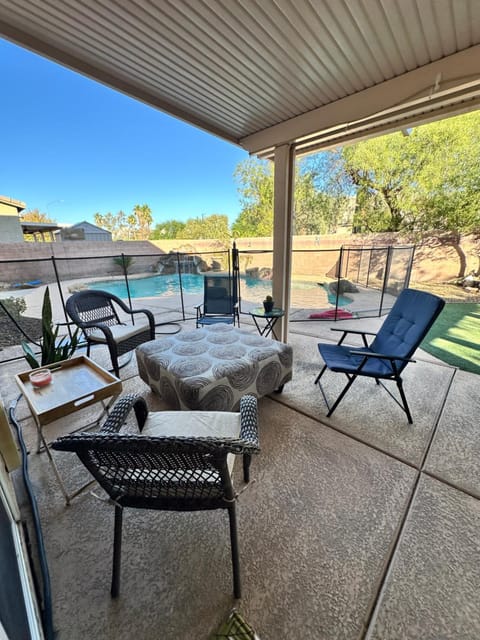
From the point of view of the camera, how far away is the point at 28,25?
165cm

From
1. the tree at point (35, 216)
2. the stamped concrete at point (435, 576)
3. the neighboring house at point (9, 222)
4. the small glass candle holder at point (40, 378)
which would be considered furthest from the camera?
the tree at point (35, 216)

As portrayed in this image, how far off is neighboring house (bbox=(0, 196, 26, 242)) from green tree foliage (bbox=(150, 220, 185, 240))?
15.6 metres

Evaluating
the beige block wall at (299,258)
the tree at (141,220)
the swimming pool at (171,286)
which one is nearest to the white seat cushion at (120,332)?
the beige block wall at (299,258)

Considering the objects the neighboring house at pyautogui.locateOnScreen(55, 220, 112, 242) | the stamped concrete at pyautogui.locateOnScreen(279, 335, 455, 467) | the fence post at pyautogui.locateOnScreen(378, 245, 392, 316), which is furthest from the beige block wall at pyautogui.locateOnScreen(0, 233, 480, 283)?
the neighboring house at pyautogui.locateOnScreen(55, 220, 112, 242)

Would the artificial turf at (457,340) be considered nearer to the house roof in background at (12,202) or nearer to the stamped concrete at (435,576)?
the stamped concrete at (435,576)

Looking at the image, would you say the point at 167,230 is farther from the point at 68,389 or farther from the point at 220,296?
the point at 68,389

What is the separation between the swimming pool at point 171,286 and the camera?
24.3 feet

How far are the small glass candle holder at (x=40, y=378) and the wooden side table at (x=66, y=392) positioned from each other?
0.03m

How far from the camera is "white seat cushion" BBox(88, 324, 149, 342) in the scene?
9.04 feet

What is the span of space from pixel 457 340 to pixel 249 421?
413cm

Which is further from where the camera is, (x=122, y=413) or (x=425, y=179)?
(x=425, y=179)

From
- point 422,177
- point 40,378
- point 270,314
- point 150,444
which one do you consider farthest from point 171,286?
point 150,444

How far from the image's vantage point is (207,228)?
23609 mm

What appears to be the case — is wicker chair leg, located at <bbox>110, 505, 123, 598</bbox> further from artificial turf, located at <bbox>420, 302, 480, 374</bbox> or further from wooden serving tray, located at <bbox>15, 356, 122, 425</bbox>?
artificial turf, located at <bbox>420, 302, 480, 374</bbox>
